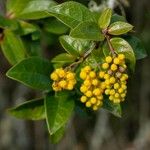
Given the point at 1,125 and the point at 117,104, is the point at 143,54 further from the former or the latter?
the point at 1,125

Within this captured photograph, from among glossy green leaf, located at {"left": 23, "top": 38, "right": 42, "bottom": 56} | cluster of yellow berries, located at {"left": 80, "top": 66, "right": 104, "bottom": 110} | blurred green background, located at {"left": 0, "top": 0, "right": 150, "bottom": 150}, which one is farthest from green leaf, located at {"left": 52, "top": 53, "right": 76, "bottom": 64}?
blurred green background, located at {"left": 0, "top": 0, "right": 150, "bottom": 150}

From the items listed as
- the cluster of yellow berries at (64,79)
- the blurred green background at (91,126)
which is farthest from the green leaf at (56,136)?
the blurred green background at (91,126)

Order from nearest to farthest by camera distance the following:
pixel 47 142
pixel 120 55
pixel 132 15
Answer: pixel 120 55 < pixel 132 15 < pixel 47 142

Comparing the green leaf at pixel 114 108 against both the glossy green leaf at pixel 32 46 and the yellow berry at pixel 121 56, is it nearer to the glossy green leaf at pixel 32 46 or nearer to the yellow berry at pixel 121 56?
the yellow berry at pixel 121 56

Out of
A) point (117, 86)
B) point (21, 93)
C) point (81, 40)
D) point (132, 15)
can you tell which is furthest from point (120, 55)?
point (21, 93)

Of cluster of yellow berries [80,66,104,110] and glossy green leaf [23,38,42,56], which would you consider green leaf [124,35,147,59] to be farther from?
glossy green leaf [23,38,42,56]

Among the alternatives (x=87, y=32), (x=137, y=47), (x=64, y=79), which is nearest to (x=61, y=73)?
(x=64, y=79)
